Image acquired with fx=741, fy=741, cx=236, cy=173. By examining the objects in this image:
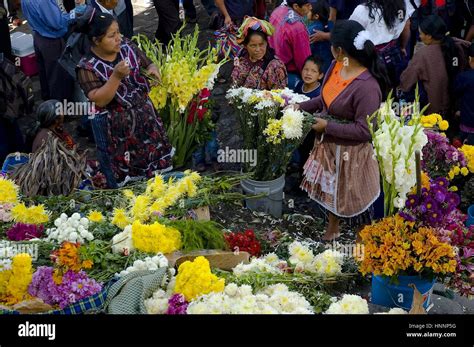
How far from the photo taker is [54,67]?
23.8 ft

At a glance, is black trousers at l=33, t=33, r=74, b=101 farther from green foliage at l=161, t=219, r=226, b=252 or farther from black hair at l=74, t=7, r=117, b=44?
green foliage at l=161, t=219, r=226, b=252

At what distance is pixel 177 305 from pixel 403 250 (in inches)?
42.8

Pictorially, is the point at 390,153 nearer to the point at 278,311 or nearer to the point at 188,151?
the point at 278,311

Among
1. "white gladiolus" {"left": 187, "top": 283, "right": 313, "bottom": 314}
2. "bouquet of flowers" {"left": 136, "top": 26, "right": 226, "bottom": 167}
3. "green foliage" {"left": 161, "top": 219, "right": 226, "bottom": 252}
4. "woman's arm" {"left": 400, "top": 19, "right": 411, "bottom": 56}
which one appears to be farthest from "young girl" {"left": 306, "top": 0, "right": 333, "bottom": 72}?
"white gladiolus" {"left": 187, "top": 283, "right": 313, "bottom": 314}

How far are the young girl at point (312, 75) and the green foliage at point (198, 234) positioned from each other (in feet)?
7.36

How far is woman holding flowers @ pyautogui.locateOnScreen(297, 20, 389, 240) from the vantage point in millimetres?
4891

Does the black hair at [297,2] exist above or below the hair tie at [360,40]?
below

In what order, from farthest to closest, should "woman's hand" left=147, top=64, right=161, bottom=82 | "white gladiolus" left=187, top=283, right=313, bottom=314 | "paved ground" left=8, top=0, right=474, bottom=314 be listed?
"woman's hand" left=147, top=64, right=161, bottom=82, "paved ground" left=8, top=0, right=474, bottom=314, "white gladiolus" left=187, top=283, right=313, bottom=314

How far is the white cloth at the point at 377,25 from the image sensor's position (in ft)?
21.6

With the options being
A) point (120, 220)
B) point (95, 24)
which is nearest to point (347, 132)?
point (120, 220)

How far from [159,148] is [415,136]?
8.49ft

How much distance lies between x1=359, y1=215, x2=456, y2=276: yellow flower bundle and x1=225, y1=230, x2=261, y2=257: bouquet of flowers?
3.69 ft

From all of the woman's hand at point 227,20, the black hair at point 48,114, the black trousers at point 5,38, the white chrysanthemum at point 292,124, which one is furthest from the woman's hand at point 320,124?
the black trousers at point 5,38

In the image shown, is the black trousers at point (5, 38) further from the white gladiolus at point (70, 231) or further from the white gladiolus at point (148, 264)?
the white gladiolus at point (148, 264)
